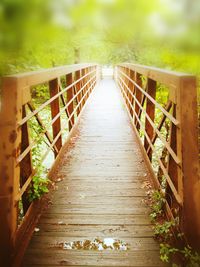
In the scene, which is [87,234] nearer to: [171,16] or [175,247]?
[175,247]

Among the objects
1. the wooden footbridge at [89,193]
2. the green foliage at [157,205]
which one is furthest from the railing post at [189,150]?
the green foliage at [157,205]

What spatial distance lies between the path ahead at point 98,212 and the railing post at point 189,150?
0.50m

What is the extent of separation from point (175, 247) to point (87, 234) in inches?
33.0

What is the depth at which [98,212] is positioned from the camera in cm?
335

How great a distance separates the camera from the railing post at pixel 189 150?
93.9 inches

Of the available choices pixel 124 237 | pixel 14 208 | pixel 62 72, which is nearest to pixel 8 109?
pixel 14 208

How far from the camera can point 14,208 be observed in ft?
7.87

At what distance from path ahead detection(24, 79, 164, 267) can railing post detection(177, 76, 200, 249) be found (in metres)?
0.50

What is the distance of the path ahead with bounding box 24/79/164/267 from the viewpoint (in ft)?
8.61

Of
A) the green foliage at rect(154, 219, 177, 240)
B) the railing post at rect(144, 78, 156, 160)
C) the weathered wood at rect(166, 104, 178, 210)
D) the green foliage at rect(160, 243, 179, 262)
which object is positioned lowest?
the green foliage at rect(160, 243, 179, 262)

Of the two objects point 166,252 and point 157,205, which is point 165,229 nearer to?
point 166,252

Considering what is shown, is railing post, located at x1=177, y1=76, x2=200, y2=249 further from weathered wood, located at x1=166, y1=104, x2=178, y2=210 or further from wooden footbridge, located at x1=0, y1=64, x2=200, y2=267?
weathered wood, located at x1=166, y1=104, x2=178, y2=210

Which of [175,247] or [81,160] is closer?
[175,247]

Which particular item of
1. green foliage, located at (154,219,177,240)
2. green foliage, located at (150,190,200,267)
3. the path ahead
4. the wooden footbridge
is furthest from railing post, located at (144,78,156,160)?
green foliage, located at (154,219,177,240)
